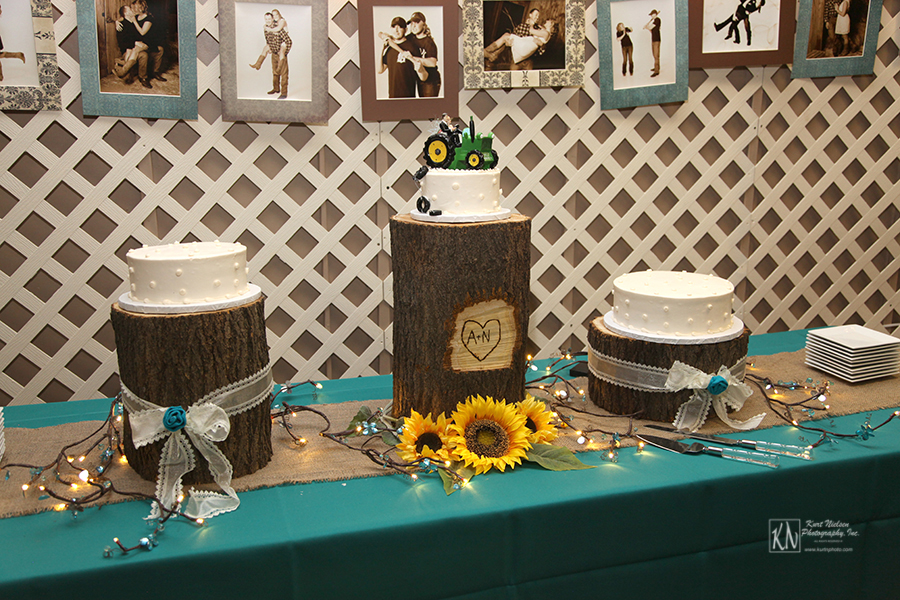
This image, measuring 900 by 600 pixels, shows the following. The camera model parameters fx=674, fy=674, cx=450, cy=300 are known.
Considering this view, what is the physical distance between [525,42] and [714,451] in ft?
3.86

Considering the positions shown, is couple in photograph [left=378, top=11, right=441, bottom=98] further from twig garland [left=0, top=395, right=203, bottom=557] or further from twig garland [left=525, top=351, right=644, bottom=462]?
twig garland [left=0, top=395, right=203, bottom=557]

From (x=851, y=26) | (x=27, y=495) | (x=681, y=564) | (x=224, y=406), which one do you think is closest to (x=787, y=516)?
(x=681, y=564)

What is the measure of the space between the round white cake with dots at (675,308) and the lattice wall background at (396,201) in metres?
0.66

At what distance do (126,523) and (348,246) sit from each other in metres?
1.03

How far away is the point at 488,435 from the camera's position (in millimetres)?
1167

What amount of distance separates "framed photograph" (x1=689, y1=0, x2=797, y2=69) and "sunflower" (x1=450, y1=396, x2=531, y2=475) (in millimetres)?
1299

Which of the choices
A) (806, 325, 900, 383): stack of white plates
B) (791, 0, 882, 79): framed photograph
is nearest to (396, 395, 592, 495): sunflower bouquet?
(806, 325, 900, 383): stack of white plates

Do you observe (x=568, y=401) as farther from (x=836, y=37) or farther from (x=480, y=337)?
(x=836, y=37)

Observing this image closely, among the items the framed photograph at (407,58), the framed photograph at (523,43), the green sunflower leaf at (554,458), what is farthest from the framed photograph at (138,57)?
the green sunflower leaf at (554,458)

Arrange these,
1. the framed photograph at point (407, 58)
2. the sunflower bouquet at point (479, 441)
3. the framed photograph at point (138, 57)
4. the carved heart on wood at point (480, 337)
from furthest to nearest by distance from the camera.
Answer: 1. the framed photograph at point (407, 58)
2. the framed photograph at point (138, 57)
3. the carved heart on wood at point (480, 337)
4. the sunflower bouquet at point (479, 441)

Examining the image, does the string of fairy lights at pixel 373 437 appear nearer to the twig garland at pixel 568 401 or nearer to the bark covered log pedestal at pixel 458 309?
the twig garland at pixel 568 401

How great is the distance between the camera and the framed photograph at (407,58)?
1707 millimetres

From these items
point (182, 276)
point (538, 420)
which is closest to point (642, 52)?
point (538, 420)

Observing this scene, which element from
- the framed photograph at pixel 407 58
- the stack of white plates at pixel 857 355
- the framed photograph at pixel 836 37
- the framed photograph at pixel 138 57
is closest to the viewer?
the stack of white plates at pixel 857 355
